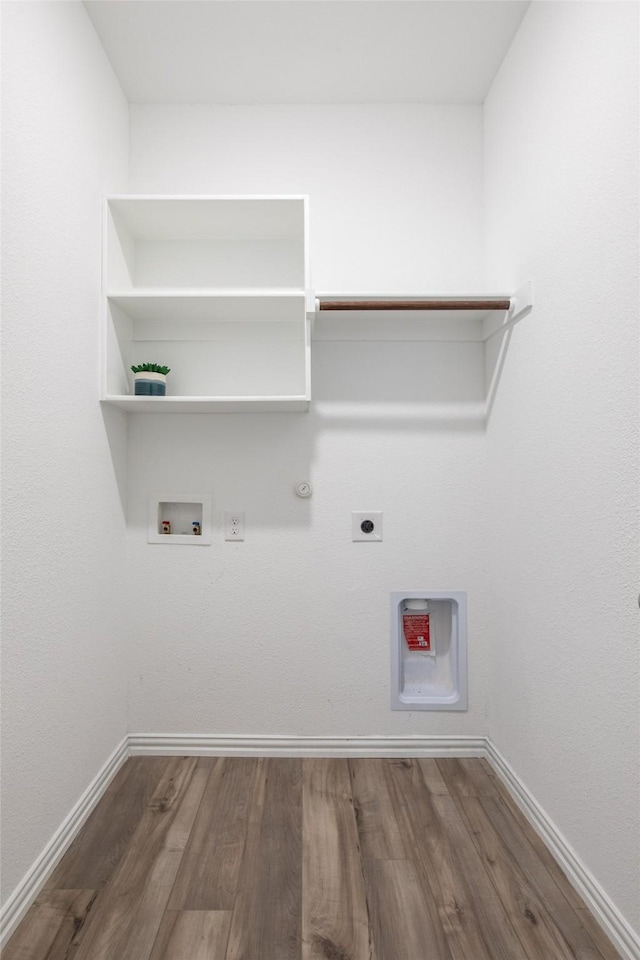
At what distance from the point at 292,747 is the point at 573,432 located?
1549 mm

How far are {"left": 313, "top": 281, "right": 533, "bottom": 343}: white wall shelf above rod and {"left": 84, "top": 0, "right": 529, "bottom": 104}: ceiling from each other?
84cm

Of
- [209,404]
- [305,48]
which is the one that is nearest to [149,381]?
[209,404]

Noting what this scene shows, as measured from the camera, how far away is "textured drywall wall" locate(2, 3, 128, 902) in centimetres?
132

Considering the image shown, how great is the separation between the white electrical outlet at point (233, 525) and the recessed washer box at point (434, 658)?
2.13 ft

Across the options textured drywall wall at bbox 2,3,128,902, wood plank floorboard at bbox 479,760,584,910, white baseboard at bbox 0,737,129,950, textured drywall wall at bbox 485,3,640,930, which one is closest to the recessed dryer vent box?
textured drywall wall at bbox 2,3,128,902

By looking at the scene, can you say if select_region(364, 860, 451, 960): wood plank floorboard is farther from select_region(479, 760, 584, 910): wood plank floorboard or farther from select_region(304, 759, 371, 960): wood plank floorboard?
select_region(479, 760, 584, 910): wood plank floorboard

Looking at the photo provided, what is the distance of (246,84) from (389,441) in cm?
144

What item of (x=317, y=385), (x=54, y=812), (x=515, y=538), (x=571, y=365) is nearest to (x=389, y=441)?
(x=317, y=385)

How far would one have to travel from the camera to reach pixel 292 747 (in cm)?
211

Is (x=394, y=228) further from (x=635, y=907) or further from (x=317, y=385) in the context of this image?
(x=635, y=907)

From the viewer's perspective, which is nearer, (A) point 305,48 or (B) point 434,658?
(A) point 305,48

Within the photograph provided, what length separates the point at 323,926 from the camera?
130cm

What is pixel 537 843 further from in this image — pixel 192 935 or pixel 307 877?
pixel 192 935

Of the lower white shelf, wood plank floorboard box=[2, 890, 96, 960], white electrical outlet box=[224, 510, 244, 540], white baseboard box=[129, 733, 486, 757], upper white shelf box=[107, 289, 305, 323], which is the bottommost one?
wood plank floorboard box=[2, 890, 96, 960]
